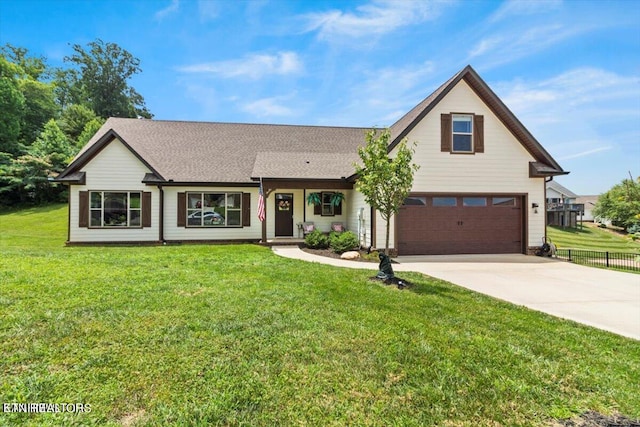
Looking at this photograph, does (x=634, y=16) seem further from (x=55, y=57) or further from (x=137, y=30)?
(x=55, y=57)

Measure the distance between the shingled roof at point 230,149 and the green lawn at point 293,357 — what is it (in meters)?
8.79

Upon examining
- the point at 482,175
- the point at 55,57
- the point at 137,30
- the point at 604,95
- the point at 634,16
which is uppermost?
the point at 55,57

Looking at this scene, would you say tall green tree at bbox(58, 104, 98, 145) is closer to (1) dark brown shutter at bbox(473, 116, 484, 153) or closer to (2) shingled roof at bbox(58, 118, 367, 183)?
(2) shingled roof at bbox(58, 118, 367, 183)

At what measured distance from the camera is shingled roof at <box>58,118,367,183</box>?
14.2 metres

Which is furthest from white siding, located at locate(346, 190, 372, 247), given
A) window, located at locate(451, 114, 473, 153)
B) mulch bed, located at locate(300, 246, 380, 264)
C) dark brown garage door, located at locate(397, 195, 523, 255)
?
window, located at locate(451, 114, 473, 153)

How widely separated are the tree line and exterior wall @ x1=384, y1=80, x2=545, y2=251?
15.1m

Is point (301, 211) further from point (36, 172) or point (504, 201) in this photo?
point (36, 172)

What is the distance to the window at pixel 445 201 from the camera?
40.7 feet

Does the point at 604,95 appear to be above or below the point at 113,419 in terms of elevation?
above

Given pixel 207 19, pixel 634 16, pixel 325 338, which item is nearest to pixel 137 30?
pixel 207 19

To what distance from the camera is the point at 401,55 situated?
42.4 feet

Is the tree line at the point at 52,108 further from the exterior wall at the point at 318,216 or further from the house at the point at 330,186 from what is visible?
the exterior wall at the point at 318,216

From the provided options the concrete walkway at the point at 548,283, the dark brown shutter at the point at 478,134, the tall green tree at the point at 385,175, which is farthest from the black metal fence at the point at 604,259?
the tall green tree at the point at 385,175

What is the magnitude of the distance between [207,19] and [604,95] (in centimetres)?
1495
